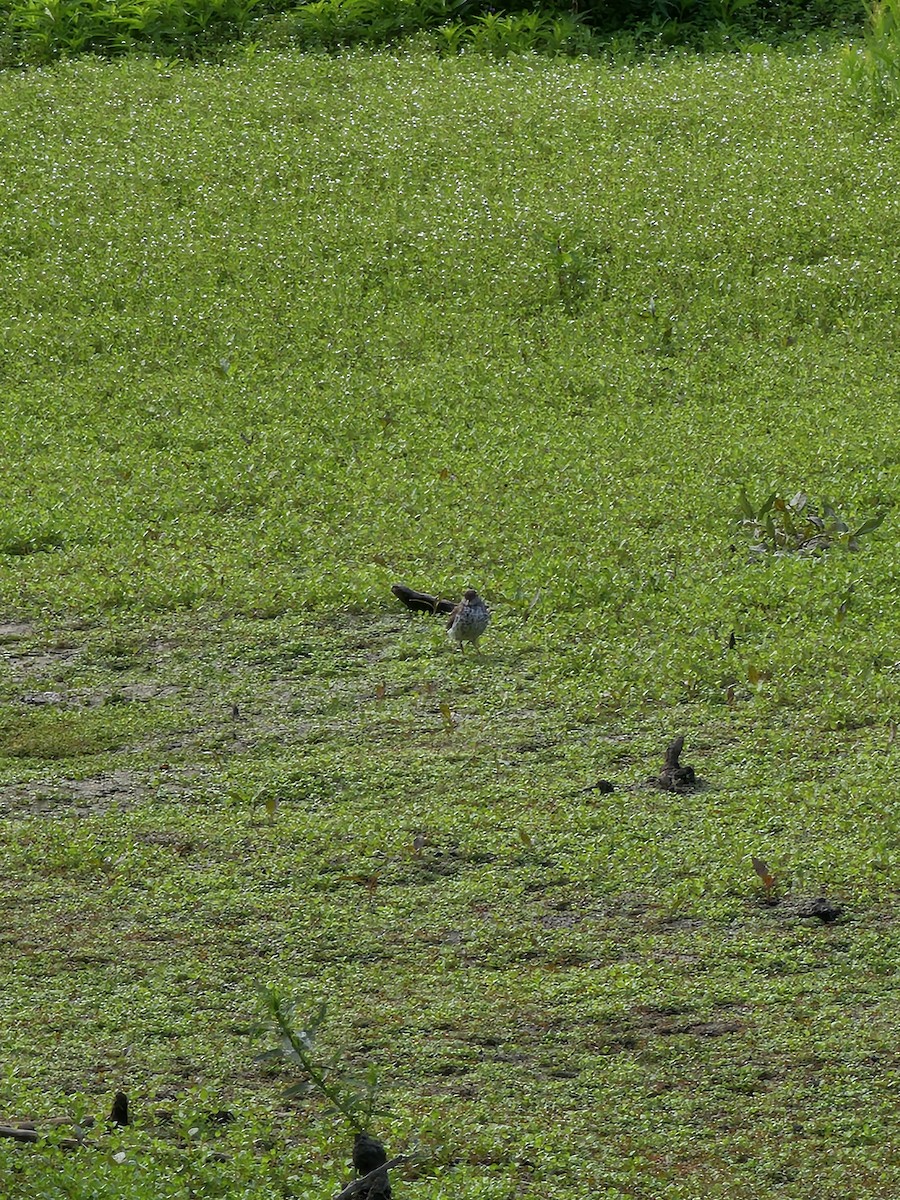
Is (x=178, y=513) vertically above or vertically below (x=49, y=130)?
below

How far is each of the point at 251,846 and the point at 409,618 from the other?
2047 mm

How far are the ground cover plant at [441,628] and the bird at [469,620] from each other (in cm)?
9

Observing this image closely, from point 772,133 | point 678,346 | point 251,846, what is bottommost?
point 251,846

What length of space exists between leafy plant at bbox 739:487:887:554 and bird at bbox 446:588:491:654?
1589 mm

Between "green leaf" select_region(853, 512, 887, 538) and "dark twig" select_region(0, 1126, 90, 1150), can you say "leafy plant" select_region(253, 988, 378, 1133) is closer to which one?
"dark twig" select_region(0, 1126, 90, 1150)

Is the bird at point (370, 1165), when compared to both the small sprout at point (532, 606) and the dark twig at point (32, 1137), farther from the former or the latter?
the small sprout at point (532, 606)

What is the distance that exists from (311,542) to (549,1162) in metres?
4.66

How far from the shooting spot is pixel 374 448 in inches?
385

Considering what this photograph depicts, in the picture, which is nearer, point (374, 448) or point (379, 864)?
point (379, 864)

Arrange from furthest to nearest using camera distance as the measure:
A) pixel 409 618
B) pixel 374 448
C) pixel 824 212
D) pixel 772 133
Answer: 1. pixel 772 133
2. pixel 824 212
3. pixel 374 448
4. pixel 409 618

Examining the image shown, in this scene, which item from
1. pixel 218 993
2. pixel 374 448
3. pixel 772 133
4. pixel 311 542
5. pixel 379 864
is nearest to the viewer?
pixel 218 993

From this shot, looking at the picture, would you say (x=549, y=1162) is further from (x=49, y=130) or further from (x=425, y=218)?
(x=49, y=130)

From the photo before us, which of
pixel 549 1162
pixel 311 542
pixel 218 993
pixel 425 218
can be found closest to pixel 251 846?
pixel 218 993

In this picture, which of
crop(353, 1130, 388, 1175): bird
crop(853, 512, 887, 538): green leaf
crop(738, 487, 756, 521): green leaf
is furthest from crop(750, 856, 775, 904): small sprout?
crop(738, 487, 756, 521): green leaf
